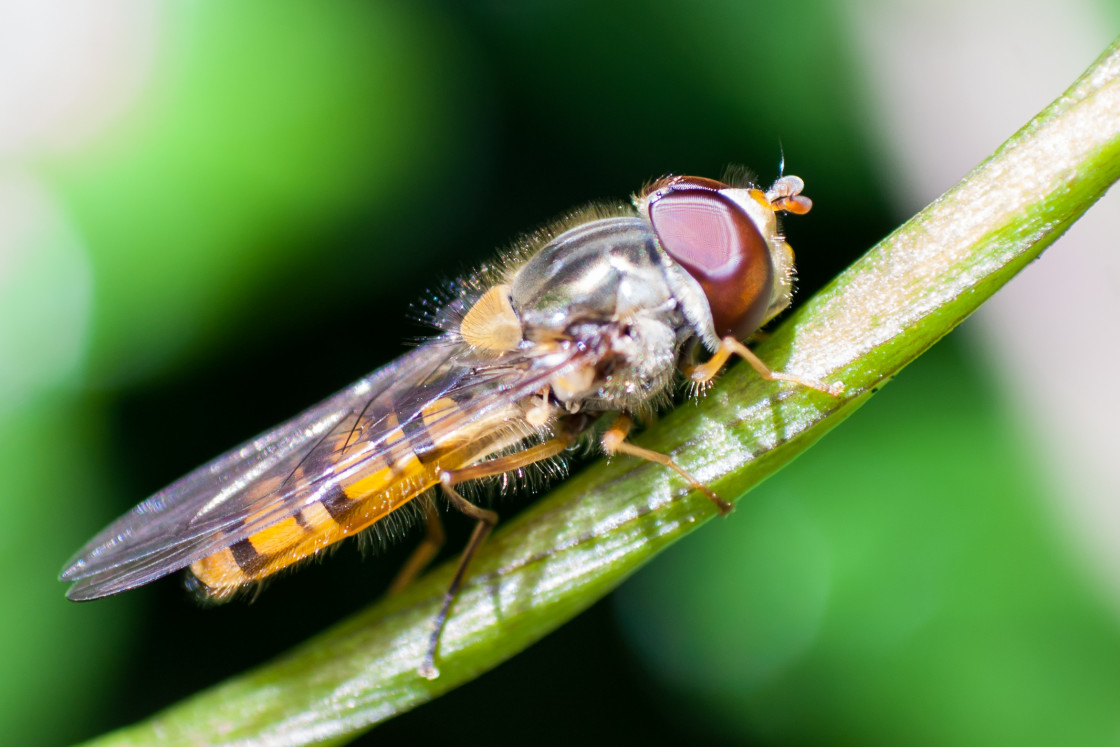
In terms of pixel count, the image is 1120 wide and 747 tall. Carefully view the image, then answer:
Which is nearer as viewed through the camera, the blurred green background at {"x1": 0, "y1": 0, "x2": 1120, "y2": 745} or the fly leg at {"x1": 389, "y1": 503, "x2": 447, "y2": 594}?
the blurred green background at {"x1": 0, "y1": 0, "x2": 1120, "y2": 745}

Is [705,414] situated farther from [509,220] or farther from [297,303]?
[509,220]

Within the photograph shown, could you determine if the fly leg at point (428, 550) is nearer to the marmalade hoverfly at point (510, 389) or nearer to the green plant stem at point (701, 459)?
the marmalade hoverfly at point (510, 389)

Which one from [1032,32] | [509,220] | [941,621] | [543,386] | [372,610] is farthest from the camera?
[509,220]

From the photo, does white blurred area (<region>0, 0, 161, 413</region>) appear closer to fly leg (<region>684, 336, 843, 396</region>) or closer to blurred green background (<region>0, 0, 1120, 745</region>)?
blurred green background (<region>0, 0, 1120, 745</region>)

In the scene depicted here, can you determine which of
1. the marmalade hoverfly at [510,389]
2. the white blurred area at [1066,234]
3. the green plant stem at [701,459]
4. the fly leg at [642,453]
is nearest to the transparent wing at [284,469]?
the marmalade hoverfly at [510,389]

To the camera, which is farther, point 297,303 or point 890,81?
point 890,81

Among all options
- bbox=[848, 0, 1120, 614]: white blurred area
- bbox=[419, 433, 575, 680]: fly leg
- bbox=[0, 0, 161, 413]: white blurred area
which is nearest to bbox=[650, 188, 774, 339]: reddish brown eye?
bbox=[419, 433, 575, 680]: fly leg

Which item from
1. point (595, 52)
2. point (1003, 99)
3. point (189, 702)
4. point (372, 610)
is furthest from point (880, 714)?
point (595, 52)
